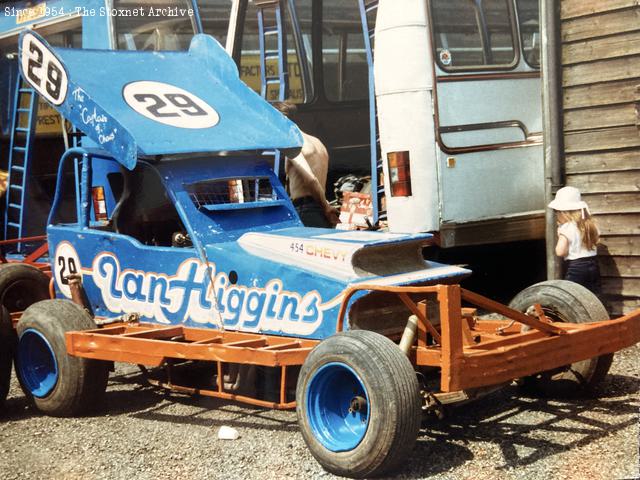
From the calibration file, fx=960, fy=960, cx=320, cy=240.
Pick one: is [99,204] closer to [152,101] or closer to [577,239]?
[152,101]

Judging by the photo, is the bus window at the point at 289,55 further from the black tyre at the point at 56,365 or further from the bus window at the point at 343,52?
the black tyre at the point at 56,365

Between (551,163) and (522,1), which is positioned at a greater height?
(522,1)

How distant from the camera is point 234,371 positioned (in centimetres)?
561

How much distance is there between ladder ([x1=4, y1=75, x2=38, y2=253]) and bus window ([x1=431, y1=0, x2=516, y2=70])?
553 cm

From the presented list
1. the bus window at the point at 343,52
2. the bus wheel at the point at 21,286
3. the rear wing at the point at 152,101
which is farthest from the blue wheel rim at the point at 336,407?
the bus window at the point at 343,52

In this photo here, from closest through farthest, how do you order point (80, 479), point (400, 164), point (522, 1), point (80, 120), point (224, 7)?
point (80, 479), point (80, 120), point (400, 164), point (522, 1), point (224, 7)

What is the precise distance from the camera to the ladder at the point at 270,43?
1028 centimetres

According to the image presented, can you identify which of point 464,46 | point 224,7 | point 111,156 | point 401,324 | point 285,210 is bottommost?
point 401,324

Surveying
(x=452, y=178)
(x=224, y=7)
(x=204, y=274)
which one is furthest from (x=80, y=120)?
(x=224, y=7)

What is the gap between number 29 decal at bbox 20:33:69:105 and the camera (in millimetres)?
6293

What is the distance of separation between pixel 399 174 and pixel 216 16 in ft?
14.3

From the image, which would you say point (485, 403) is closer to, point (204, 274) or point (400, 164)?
point (204, 274)

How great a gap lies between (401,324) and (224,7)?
658 centimetres

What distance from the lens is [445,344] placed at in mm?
4406
